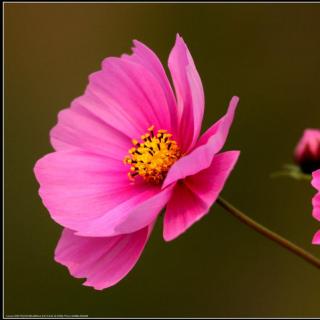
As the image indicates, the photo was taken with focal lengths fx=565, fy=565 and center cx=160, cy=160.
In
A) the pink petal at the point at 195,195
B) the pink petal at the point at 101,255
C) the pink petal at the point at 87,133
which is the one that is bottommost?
the pink petal at the point at 101,255

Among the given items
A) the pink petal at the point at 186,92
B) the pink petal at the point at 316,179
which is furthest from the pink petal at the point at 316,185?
the pink petal at the point at 186,92

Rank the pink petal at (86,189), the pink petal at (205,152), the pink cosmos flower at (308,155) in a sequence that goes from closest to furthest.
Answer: the pink petal at (205,152) < the pink petal at (86,189) < the pink cosmos flower at (308,155)

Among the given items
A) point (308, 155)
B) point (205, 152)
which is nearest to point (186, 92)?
point (205, 152)

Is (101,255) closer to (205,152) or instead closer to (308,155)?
(205,152)

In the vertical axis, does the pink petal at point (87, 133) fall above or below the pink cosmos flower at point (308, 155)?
above

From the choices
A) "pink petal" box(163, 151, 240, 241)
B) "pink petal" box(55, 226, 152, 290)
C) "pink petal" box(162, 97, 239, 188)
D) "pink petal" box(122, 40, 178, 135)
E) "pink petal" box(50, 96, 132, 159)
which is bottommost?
"pink petal" box(55, 226, 152, 290)

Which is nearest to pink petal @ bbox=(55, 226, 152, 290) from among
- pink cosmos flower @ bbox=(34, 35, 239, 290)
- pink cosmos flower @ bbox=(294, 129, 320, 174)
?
pink cosmos flower @ bbox=(34, 35, 239, 290)

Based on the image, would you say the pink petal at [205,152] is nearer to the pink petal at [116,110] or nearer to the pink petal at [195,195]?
the pink petal at [195,195]

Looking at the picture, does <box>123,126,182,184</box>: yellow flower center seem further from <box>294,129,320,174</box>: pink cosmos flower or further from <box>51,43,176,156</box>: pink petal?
<box>294,129,320,174</box>: pink cosmos flower
